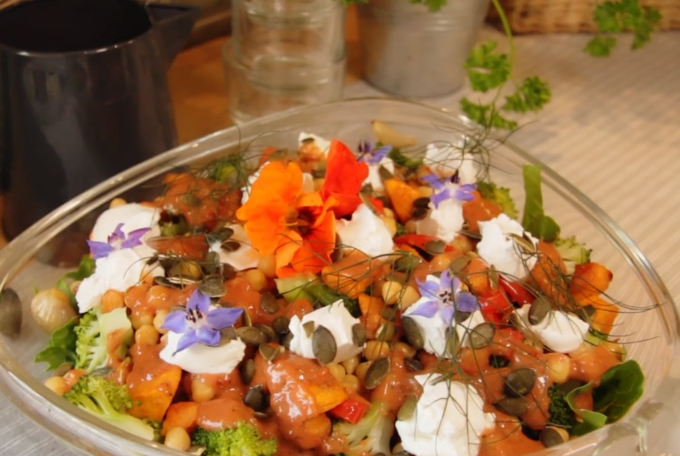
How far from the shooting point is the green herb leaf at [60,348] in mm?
966

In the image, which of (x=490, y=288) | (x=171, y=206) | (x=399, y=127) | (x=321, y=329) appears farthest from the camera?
(x=399, y=127)

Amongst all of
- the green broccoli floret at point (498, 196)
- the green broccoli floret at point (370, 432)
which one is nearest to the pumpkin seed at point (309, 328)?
the green broccoli floret at point (370, 432)

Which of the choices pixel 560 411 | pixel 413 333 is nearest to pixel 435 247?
pixel 413 333

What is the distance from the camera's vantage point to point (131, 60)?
1072 mm

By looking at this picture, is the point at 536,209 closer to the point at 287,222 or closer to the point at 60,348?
the point at 287,222

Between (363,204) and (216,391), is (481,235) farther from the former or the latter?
(216,391)

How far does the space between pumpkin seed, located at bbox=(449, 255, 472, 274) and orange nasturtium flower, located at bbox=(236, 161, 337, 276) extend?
0.15 meters

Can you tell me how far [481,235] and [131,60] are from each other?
22.4 inches

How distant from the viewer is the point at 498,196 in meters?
1.17

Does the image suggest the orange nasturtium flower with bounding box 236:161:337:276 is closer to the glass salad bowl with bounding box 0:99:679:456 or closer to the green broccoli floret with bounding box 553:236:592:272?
the glass salad bowl with bounding box 0:99:679:456

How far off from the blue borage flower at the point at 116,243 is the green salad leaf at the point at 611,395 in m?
0.59

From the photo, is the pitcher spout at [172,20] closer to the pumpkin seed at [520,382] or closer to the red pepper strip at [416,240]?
the red pepper strip at [416,240]

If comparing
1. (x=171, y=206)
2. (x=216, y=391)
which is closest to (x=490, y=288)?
(x=216, y=391)

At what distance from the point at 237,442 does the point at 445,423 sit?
220mm
